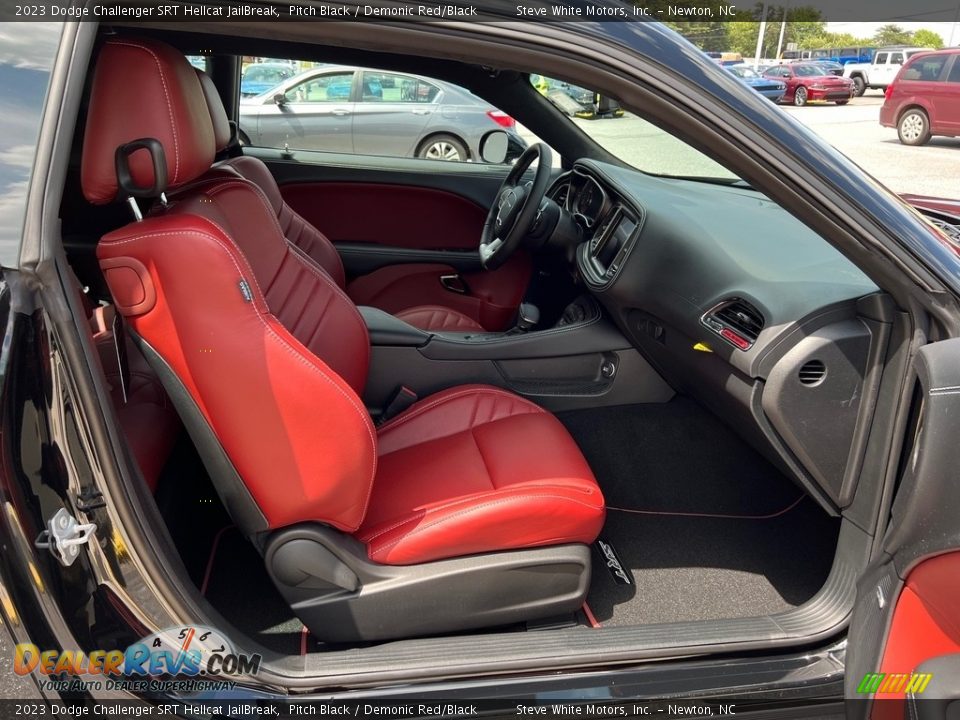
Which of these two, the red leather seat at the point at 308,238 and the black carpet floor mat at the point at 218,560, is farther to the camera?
the red leather seat at the point at 308,238

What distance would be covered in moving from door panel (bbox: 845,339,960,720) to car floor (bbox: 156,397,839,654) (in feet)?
1.68

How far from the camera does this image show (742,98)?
1200 millimetres

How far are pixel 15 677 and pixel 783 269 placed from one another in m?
1.60

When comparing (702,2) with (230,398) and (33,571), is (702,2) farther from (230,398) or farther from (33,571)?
(33,571)

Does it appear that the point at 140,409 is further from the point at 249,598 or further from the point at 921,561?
the point at 921,561

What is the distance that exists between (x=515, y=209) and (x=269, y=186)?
774 mm

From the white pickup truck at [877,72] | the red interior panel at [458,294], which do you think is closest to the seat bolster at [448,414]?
the red interior panel at [458,294]

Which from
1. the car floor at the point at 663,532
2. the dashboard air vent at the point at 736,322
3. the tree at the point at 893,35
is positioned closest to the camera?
the dashboard air vent at the point at 736,322

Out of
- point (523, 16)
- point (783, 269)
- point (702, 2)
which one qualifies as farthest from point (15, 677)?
point (702, 2)

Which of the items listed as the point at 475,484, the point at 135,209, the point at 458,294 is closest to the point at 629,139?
the point at 458,294

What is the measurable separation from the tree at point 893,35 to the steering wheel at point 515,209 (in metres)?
36.1

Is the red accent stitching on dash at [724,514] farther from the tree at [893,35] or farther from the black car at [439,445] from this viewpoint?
the tree at [893,35]

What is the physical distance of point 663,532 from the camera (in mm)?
2061

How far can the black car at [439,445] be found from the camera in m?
1.11
